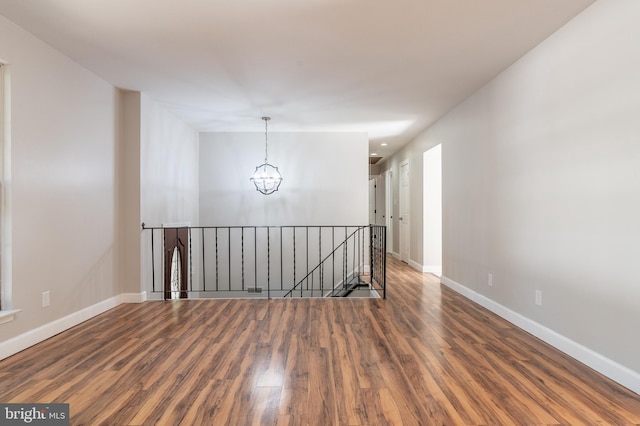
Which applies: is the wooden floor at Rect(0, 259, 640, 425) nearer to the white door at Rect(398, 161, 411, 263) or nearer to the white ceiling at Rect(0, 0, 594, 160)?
the white ceiling at Rect(0, 0, 594, 160)

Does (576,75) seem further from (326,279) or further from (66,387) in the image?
(326,279)

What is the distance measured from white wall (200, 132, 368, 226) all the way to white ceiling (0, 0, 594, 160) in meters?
1.91

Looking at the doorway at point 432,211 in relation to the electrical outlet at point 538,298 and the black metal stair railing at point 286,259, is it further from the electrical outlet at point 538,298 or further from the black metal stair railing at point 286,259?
the electrical outlet at point 538,298

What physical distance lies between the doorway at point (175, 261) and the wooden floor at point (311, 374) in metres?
1.42

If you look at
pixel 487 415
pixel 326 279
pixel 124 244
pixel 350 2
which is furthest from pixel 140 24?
pixel 326 279

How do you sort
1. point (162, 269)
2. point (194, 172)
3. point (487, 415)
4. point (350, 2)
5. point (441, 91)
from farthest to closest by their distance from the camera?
point (194, 172) → point (162, 269) → point (441, 91) → point (350, 2) → point (487, 415)

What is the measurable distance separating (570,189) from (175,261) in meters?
5.03

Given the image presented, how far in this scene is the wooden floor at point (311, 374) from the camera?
1851 mm

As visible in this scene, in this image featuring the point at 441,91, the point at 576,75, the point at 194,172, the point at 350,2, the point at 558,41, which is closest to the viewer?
the point at 350,2

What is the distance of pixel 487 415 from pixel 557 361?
3.57ft

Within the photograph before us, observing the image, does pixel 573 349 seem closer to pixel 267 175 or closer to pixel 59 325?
pixel 59 325

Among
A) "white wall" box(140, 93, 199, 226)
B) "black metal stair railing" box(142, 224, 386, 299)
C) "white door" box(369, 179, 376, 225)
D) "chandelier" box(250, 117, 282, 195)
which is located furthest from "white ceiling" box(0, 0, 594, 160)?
"white door" box(369, 179, 376, 225)

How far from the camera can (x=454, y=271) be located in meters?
4.91

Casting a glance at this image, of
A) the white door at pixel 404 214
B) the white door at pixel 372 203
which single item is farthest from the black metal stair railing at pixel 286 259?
the white door at pixel 372 203
